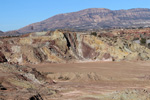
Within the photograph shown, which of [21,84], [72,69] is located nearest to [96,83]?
[21,84]

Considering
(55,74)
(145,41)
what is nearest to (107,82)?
(55,74)

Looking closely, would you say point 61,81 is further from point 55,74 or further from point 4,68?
point 4,68

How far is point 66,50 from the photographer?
41.2 meters

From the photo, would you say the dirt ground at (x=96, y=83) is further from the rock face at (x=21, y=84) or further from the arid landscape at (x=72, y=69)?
the rock face at (x=21, y=84)

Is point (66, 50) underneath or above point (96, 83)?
above

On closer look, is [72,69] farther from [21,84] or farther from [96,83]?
[21,84]

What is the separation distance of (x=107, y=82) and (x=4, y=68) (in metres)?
8.50

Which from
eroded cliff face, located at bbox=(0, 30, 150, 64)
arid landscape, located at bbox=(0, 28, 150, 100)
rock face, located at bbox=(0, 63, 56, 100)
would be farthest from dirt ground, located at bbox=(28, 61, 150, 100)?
eroded cliff face, located at bbox=(0, 30, 150, 64)

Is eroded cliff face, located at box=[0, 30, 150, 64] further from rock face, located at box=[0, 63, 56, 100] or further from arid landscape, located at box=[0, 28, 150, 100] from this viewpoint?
rock face, located at box=[0, 63, 56, 100]

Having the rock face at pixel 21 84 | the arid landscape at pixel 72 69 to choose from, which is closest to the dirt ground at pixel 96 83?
the arid landscape at pixel 72 69

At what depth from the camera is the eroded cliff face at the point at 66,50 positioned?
38000 mm

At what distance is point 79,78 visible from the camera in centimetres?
2564

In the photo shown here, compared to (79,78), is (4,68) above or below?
above

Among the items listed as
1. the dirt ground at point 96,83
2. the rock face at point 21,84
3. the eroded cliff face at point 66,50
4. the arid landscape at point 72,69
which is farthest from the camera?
the eroded cliff face at point 66,50
